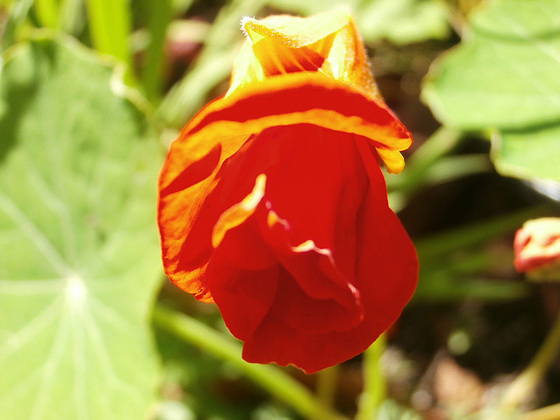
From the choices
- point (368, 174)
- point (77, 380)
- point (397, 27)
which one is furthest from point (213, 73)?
point (368, 174)

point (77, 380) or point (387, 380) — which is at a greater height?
point (77, 380)

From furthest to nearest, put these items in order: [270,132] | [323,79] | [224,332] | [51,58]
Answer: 1. [224,332]
2. [51,58]
3. [270,132]
4. [323,79]

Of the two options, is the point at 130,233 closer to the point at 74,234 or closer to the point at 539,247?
the point at 74,234

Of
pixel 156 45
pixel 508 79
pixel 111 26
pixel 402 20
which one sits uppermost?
pixel 111 26

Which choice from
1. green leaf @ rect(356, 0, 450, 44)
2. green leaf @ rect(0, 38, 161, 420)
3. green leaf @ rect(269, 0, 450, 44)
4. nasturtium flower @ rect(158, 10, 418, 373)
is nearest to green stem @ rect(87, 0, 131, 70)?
green leaf @ rect(0, 38, 161, 420)

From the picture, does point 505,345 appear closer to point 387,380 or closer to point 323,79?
point 387,380

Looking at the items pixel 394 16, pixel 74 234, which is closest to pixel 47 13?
pixel 74 234
